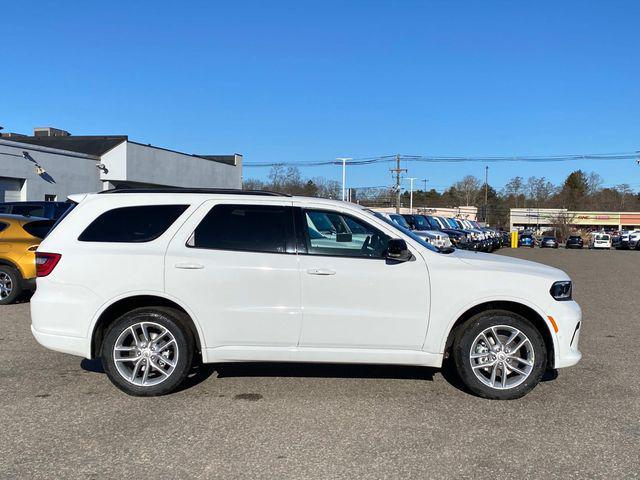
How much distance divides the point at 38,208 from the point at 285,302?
42.1ft

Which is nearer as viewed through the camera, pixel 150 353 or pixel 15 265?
pixel 150 353

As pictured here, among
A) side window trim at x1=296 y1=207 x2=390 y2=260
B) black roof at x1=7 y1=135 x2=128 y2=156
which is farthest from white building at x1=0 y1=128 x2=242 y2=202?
side window trim at x1=296 y1=207 x2=390 y2=260

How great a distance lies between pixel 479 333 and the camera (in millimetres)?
5043

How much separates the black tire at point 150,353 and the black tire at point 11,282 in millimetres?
5707

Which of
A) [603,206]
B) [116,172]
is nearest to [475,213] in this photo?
[603,206]

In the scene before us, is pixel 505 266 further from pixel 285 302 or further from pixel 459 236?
pixel 459 236

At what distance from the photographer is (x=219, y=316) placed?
5004 millimetres

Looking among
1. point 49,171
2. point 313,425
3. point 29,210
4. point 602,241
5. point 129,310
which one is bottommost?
point 313,425

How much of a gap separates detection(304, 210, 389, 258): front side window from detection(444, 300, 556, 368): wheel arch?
955 millimetres

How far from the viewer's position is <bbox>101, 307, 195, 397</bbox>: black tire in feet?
16.6

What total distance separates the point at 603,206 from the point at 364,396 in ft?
393

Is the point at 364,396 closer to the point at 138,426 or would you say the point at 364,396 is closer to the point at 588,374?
the point at 138,426

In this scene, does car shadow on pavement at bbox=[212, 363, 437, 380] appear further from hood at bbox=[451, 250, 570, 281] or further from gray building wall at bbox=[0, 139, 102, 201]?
gray building wall at bbox=[0, 139, 102, 201]

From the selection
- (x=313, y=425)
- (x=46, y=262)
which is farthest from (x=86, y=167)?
(x=313, y=425)
